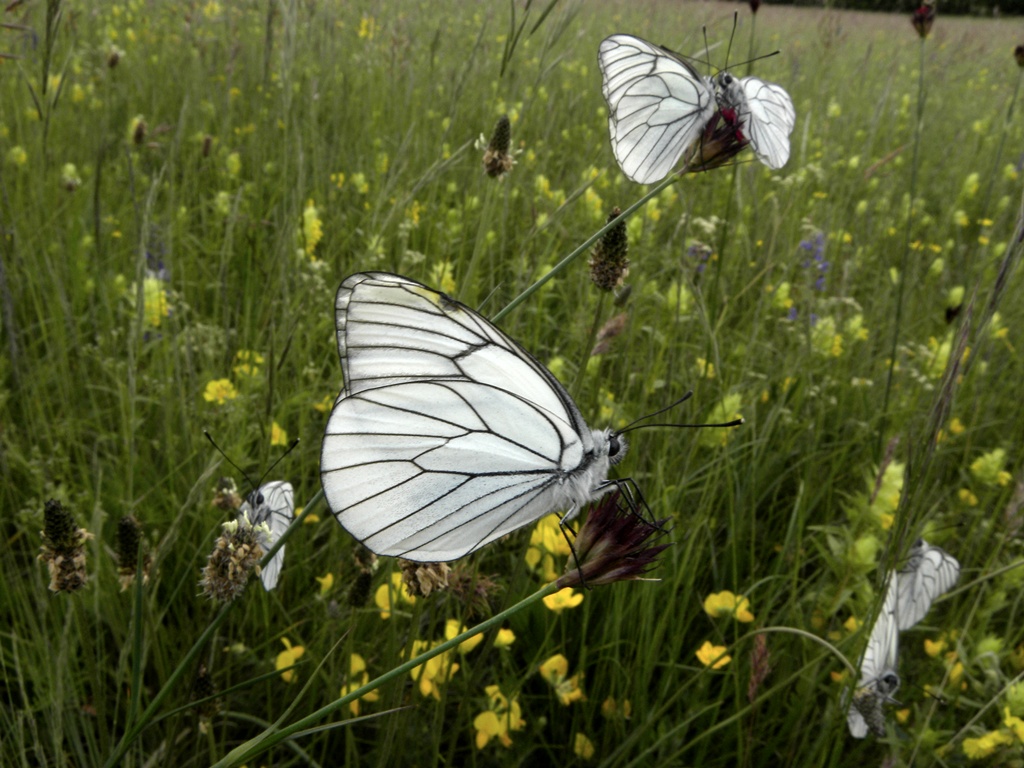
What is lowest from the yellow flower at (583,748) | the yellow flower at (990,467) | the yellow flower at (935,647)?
the yellow flower at (583,748)

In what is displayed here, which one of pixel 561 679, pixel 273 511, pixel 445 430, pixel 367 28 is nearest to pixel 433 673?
pixel 561 679

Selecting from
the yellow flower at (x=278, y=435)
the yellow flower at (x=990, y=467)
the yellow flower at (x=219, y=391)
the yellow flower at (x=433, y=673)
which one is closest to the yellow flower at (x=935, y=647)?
the yellow flower at (x=990, y=467)

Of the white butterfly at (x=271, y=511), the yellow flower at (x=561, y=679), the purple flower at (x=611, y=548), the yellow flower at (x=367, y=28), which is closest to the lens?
the purple flower at (x=611, y=548)

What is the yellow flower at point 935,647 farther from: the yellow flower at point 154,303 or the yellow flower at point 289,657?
the yellow flower at point 154,303

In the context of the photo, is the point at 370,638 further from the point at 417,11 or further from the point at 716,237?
the point at 417,11

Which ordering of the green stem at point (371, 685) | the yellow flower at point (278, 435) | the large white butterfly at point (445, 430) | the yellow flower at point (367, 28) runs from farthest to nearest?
the yellow flower at point (367, 28) → the yellow flower at point (278, 435) → the large white butterfly at point (445, 430) → the green stem at point (371, 685)

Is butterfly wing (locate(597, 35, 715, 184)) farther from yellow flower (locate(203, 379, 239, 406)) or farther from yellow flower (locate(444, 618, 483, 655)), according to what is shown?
yellow flower (locate(203, 379, 239, 406))

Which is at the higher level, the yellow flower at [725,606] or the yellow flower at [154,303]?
the yellow flower at [154,303]

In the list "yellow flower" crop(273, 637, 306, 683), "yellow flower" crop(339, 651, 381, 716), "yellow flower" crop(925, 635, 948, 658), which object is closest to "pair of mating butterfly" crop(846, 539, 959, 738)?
"yellow flower" crop(925, 635, 948, 658)
